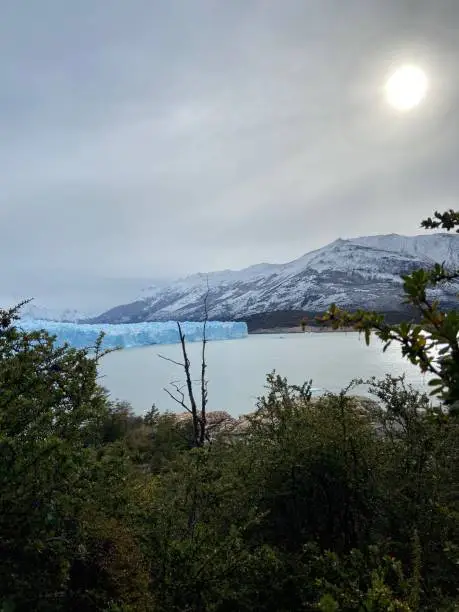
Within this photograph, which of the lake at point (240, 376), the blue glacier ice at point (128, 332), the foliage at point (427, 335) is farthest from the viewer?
the blue glacier ice at point (128, 332)

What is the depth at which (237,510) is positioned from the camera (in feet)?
14.4

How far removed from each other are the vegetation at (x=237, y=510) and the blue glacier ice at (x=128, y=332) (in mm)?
37311

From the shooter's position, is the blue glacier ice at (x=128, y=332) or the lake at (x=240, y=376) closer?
the lake at (x=240, y=376)

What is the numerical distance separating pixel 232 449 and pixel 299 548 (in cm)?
183

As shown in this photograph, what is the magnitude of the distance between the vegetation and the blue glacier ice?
3731cm

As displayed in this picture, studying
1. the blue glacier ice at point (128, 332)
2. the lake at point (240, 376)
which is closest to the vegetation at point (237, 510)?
the lake at point (240, 376)

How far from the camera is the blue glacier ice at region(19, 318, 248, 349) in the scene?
45188mm

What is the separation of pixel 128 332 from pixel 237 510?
50.1 m

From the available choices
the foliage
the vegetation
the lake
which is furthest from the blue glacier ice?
the foliage

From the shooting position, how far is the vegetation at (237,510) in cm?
273

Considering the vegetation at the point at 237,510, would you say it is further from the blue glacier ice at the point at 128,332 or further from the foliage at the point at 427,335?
the blue glacier ice at the point at 128,332

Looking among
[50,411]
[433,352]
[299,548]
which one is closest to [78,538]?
[50,411]

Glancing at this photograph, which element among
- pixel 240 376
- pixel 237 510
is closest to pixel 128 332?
pixel 240 376

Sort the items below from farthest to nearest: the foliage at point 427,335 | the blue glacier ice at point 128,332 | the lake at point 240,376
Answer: the blue glacier ice at point 128,332 → the lake at point 240,376 → the foliage at point 427,335
